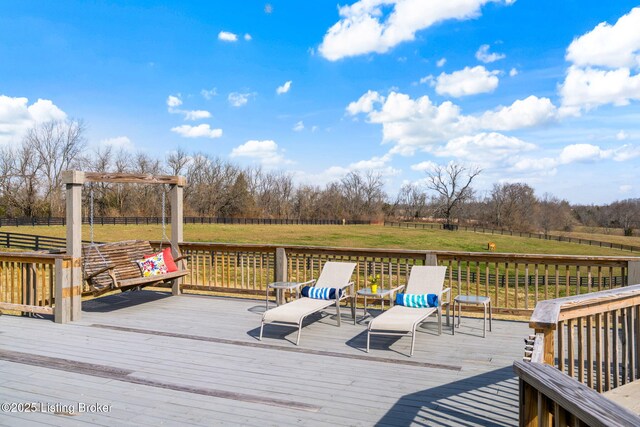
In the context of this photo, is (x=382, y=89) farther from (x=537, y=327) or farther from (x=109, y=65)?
(x=537, y=327)

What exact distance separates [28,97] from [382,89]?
31004 millimetres

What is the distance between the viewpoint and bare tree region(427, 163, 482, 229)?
2399 inches

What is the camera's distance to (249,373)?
14.1ft

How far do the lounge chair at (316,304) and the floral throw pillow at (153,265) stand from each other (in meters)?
2.63

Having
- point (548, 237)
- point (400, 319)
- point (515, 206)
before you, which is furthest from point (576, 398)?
point (515, 206)

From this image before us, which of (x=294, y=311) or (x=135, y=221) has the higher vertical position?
(x=135, y=221)

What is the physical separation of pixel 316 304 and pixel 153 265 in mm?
3138

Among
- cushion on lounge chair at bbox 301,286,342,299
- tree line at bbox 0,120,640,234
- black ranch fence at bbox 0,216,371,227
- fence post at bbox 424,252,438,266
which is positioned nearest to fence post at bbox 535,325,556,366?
cushion on lounge chair at bbox 301,286,342,299

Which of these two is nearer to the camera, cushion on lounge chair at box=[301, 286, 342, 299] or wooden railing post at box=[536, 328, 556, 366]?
wooden railing post at box=[536, 328, 556, 366]

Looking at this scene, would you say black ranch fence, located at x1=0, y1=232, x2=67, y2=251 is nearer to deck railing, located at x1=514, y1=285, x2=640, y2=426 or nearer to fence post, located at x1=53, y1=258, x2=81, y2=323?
fence post, located at x1=53, y1=258, x2=81, y2=323

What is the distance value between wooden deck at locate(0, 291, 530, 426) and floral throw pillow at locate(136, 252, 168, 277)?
41.6 inches

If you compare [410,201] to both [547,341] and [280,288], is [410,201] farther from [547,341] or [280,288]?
[547,341]

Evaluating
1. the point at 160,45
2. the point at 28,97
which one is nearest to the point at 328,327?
the point at 160,45

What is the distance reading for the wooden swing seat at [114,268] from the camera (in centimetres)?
655
